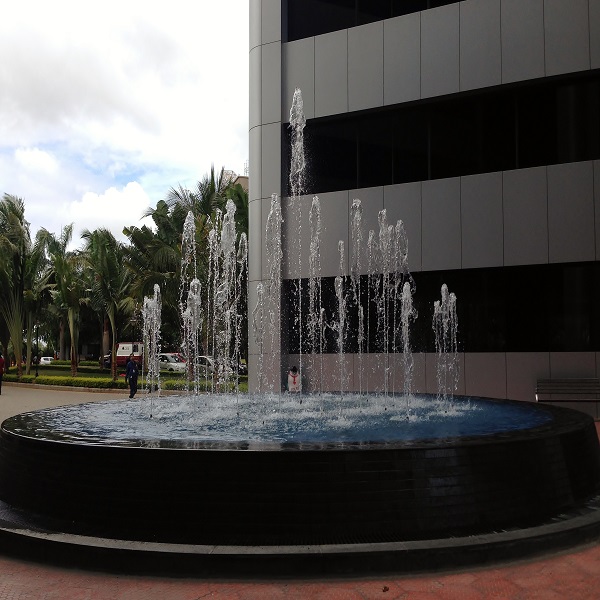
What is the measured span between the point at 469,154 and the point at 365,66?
365 cm

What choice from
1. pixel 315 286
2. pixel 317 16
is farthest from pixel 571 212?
pixel 317 16

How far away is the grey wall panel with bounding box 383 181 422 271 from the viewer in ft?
54.4

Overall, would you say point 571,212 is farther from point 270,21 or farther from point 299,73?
point 270,21

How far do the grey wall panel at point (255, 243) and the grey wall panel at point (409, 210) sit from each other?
371 centimetres

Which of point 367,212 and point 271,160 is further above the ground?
point 271,160

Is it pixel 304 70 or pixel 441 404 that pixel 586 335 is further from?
pixel 304 70

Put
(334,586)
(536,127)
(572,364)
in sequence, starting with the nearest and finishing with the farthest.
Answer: (334,586)
(572,364)
(536,127)

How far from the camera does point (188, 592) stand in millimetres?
4738

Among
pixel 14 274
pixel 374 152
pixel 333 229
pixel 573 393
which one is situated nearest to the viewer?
pixel 573 393

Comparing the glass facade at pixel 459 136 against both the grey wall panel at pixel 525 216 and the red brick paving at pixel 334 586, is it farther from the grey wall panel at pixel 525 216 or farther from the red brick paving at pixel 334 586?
the red brick paving at pixel 334 586

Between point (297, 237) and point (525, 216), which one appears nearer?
point (525, 216)

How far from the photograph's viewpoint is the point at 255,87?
19.0 meters

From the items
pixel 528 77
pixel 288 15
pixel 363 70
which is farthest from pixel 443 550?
pixel 288 15

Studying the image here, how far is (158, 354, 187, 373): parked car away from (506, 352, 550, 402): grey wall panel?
22516mm
